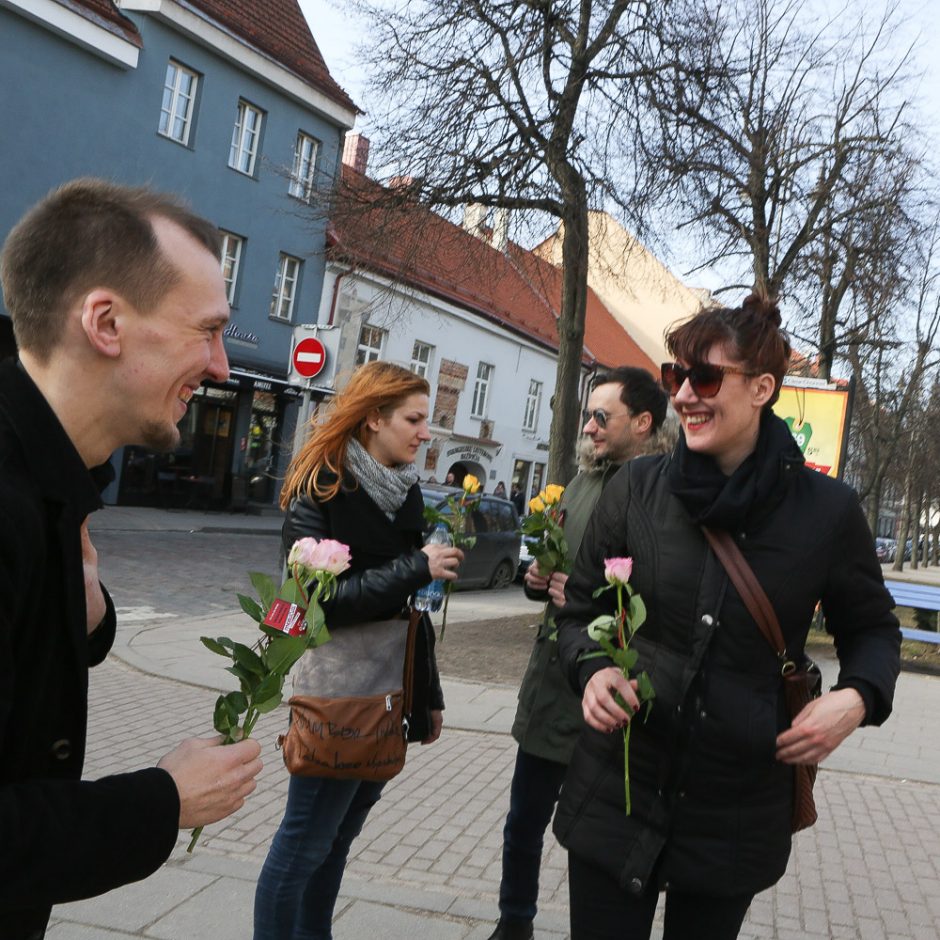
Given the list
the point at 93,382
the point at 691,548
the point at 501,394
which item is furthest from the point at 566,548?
the point at 501,394

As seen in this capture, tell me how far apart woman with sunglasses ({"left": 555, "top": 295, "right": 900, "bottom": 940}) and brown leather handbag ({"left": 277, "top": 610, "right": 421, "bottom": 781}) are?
634 mm

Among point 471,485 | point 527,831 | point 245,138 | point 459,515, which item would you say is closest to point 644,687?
point 527,831

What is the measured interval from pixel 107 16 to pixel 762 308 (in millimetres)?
20793

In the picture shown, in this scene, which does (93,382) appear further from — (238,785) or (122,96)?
(122,96)

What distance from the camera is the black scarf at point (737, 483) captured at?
2361mm

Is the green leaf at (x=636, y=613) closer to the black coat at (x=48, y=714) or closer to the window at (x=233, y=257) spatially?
the black coat at (x=48, y=714)

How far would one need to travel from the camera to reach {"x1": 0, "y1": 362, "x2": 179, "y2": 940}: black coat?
1.31 m

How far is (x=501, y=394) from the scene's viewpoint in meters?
34.1

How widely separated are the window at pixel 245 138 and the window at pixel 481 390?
11044 mm

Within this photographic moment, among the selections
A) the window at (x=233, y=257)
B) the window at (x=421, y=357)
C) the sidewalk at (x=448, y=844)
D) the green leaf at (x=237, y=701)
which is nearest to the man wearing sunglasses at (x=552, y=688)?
the sidewalk at (x=448, y=844)

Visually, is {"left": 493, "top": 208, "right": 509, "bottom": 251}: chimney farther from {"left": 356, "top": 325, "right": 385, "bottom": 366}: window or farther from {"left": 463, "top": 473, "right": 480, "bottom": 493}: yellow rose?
{"left": 356, "top": 325, "right": 385, "bottom": 366}: window

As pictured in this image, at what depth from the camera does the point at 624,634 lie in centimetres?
239

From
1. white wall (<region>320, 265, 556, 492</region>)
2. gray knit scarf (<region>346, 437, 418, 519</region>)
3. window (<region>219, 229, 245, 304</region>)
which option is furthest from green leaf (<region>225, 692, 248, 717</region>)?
white wall (<region>320, 265, 556, 492</region>)

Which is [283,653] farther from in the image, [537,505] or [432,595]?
[537,505]
